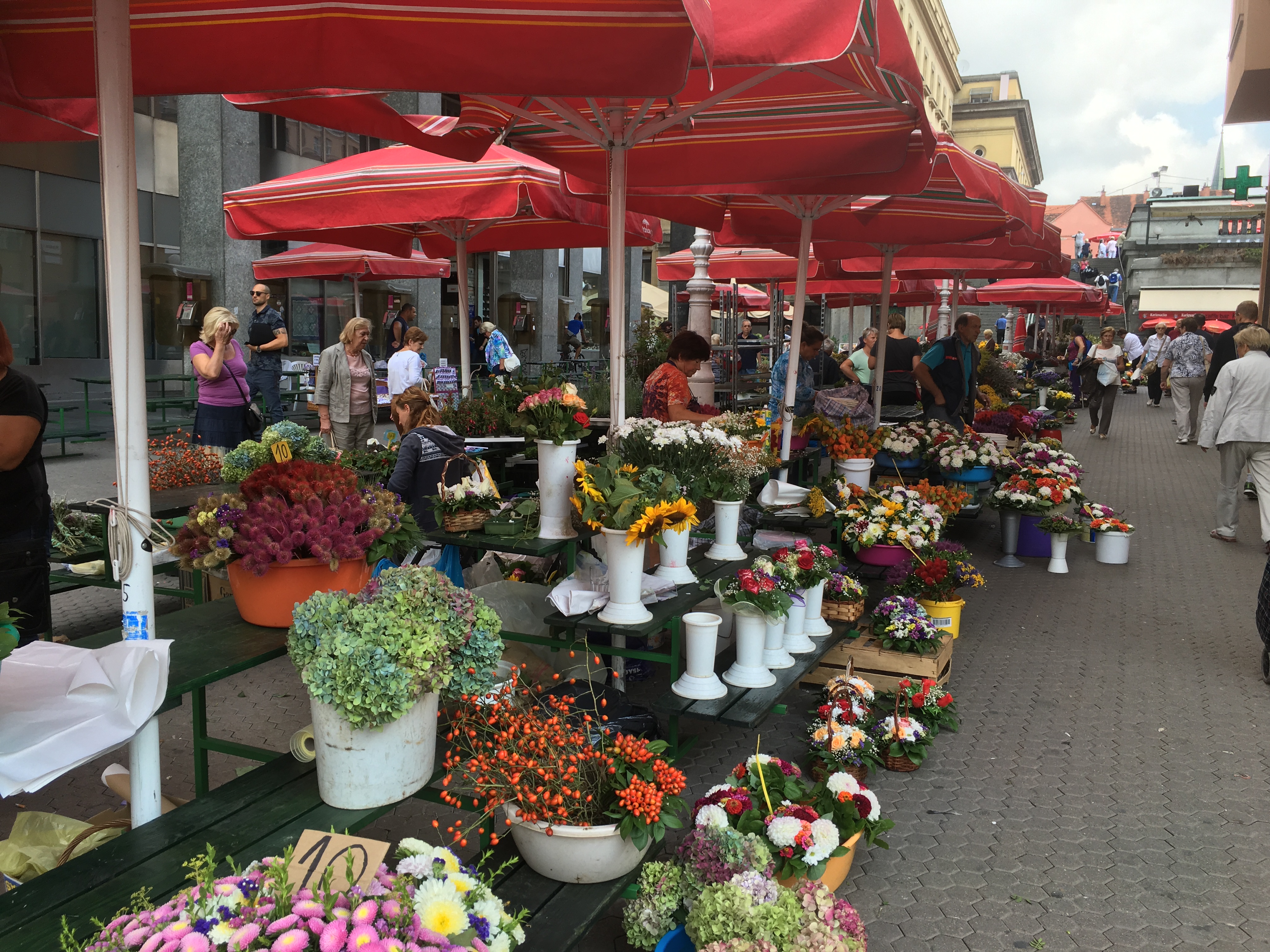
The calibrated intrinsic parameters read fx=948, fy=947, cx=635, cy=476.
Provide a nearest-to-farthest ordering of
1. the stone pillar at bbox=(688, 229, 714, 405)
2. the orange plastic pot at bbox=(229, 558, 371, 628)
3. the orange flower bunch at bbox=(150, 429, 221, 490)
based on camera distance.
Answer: the orange plastic pot at bbox=(229, 558, 371, 628)
the orange flower bunch at bbox=(150, 429, 221, 490)
the stone pillar at bbox=(688, 229, 714, 405)

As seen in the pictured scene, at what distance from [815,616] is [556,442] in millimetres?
1858

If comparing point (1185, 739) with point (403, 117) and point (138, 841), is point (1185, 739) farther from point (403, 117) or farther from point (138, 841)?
point (403, 117)

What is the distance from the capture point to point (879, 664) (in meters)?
5.13

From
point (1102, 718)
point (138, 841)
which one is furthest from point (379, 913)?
point (1102, 718)

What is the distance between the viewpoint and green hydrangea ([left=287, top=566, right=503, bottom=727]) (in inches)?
92.0

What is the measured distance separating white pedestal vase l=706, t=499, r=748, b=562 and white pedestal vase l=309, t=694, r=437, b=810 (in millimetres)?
2310

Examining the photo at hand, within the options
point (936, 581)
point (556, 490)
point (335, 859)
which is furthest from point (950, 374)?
point (335, 859)

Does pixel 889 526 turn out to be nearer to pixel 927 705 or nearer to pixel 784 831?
pixel 927 705

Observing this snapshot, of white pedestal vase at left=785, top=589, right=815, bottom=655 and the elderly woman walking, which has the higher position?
the elderly woman walking

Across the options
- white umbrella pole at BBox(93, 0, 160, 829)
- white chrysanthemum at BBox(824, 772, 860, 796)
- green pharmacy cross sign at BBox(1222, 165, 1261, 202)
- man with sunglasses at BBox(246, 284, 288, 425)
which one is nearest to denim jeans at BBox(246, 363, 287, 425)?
man with sunglasses at BBox(246, 284, 288, 425)

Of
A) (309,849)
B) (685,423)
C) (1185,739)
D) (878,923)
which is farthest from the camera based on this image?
(1185,739)

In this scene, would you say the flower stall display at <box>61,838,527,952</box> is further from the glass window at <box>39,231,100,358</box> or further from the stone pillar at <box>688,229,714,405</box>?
the glass window at <box>39,231,100,358</box>

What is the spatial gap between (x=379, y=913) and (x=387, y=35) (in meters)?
2.23

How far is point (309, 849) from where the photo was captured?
2098 millimetres
